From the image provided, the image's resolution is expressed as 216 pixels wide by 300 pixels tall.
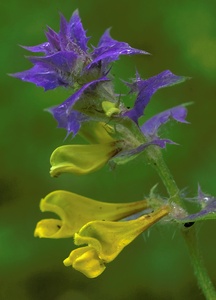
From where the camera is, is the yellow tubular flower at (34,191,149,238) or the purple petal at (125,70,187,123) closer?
the purple petal at (125,70,187,123)

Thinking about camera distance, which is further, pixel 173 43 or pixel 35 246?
pixel 173 43

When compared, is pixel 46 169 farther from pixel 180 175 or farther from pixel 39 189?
pixel 180 175

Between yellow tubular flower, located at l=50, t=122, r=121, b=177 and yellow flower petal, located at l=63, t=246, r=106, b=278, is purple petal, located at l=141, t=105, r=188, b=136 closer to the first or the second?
yellow tubular flower, located at l=50, t=122, r=121, b=177

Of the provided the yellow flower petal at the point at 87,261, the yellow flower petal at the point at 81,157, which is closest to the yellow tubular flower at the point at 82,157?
the yellow flower petal at the point at 81,157

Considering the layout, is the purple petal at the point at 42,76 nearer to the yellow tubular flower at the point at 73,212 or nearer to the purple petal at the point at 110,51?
the purple petal at the point at 110,51

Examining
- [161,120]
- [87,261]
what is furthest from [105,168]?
[87,261]

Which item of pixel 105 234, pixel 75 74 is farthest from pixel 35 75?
pixel 105 234

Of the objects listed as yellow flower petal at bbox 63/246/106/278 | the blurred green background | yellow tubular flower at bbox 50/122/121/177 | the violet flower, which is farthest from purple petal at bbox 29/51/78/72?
the blurred green background
